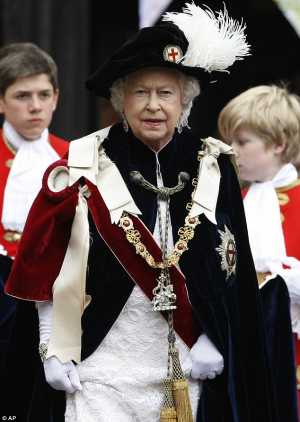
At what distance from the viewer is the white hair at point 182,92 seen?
5.04 metres

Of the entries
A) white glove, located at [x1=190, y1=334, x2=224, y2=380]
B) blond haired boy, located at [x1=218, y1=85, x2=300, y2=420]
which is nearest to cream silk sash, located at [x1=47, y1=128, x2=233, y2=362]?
white glove, located at [x1=190, y1=334, x2=224, y2=380]

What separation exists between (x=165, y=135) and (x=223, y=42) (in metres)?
0.42

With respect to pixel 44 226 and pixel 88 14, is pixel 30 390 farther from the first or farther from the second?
pixel 88 14

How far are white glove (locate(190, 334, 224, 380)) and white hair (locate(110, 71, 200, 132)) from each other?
0.85m

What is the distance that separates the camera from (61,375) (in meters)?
4.73

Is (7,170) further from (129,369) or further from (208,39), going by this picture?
(129,369)

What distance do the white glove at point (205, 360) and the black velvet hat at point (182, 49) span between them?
1010 millimetres

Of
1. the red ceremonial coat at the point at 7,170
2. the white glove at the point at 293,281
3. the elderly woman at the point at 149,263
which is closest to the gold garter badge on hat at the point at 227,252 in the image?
the elderly woman at the point at 149,263

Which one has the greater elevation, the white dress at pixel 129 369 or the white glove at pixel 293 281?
the white glove at pixel 293 281

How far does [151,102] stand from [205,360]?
974 mm

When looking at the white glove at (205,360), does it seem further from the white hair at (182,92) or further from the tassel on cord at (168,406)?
the white hair at (182,92)

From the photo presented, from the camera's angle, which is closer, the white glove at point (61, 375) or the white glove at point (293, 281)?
the white glove at point (61, 375)

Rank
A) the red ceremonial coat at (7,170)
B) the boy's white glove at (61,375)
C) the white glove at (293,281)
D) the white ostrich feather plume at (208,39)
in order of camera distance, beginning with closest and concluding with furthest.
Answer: the boy's white glove at (61,375)
the white ostrich feather plume at (208,39)
the white glove at (293,281)
the red ceremonial coat at (7,170)

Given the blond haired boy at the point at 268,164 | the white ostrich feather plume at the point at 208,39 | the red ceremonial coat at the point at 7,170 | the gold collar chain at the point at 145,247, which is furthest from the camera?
the red ceremonial coat at the point at 7,170
